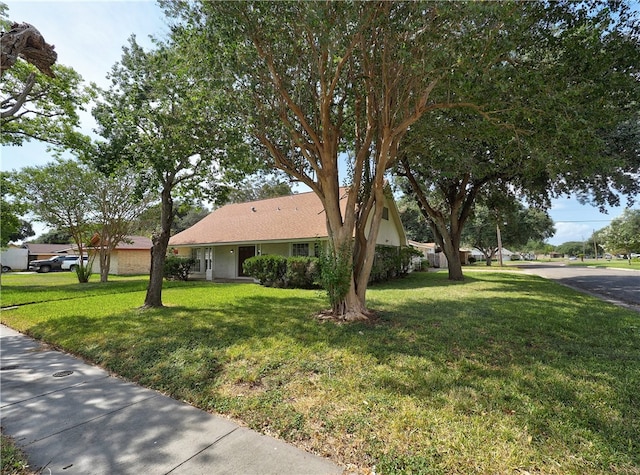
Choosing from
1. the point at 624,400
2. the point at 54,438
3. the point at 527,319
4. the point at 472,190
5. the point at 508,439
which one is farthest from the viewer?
the point at 472,190

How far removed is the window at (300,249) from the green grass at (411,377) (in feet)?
28.3

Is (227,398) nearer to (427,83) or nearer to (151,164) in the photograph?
(427,83)

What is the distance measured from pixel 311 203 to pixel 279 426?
52.7 feet

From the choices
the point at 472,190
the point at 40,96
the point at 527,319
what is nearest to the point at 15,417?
the point at 527,319

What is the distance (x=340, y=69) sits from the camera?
6047 millimetres

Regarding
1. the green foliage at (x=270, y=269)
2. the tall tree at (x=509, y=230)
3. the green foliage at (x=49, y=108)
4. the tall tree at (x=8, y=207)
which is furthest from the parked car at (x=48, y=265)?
the tall tree at (x=509, y=230)

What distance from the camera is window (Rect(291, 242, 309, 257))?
16.6m

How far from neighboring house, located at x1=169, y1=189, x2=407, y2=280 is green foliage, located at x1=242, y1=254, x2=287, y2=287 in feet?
5.31

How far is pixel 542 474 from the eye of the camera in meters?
2.25

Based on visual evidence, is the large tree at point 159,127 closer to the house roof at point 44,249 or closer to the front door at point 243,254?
the front door at point 243,254

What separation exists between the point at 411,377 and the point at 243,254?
16.6 metres

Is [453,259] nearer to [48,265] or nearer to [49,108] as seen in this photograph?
[49,108]

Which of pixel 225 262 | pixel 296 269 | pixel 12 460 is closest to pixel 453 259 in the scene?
pixel 296 269

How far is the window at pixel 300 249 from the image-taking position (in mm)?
16609
